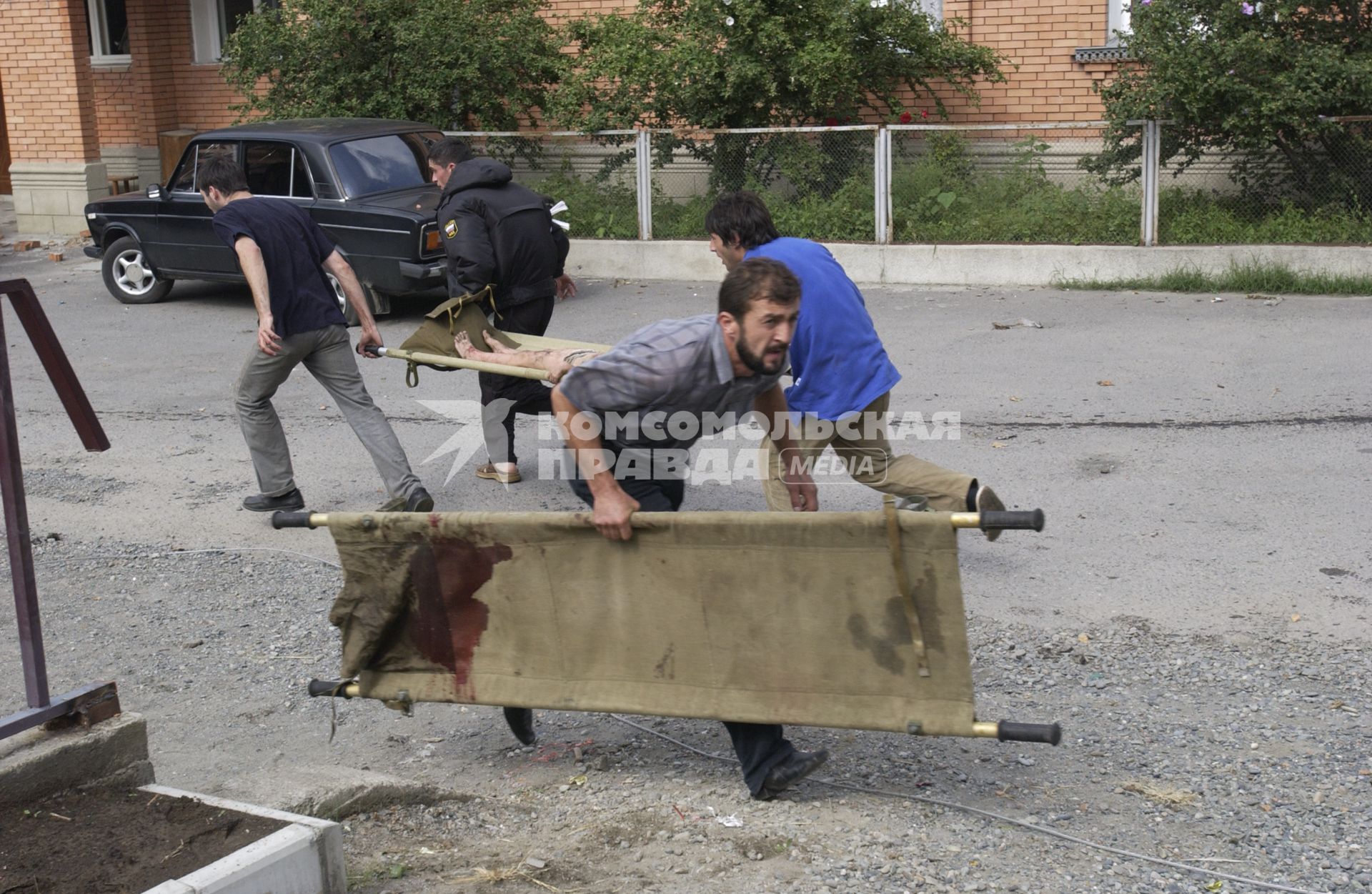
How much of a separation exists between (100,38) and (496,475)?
16.9m

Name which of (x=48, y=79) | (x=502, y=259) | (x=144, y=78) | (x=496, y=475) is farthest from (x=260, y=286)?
(x=144, y=78)

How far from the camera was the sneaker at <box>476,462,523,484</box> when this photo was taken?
7727 millimetres

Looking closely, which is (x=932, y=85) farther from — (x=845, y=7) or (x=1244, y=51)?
(x=1244, y=51)

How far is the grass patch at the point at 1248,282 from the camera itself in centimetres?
1220

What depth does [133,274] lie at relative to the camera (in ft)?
46.5

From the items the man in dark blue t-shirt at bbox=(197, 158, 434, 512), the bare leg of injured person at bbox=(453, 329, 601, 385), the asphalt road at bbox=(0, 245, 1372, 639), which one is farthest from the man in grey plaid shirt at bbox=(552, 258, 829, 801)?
the man in dark blue t-shirt at bbox=(197, 158, 434, 512)

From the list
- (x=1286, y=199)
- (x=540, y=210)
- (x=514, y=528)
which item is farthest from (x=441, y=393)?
(x=1286, y=199)

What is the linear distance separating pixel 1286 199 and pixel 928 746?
34.1 feet

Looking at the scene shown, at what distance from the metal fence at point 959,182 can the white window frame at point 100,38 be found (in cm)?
878

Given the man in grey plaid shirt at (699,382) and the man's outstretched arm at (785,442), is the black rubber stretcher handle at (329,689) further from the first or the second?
the man's outstretched arm at (785,442)

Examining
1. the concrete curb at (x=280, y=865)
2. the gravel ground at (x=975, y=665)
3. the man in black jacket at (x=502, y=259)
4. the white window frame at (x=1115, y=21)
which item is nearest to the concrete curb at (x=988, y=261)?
the gravel ground at (x=975, y=665)

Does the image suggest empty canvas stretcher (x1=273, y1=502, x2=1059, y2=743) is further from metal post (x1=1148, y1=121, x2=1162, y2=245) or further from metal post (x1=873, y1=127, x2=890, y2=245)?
metal post (x1=873, y1=127, x2=890, y2=245)

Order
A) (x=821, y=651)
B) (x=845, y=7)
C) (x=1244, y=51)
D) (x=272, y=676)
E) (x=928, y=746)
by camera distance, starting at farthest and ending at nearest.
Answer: (x=845, y=7) < (x=1244, y=51) < (x=272, y=676) < (x=928, y=746) < (x=821, y=651)

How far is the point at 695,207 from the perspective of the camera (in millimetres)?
14930
